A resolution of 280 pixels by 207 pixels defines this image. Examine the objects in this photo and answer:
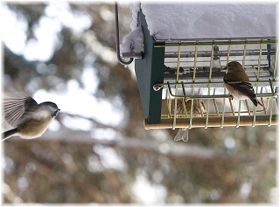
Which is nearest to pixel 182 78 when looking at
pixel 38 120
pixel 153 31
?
pixel 153 31

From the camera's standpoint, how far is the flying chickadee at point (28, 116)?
247 centimetres

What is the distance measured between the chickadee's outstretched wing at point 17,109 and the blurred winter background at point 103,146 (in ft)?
8.78

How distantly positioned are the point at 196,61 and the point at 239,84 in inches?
11.2

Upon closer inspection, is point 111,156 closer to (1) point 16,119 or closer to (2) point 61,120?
(2) point 61,120

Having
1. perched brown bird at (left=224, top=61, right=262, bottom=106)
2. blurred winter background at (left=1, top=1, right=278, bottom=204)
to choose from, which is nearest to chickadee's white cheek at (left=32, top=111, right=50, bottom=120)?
perched brown bird at (left=224, top=61, right=262, bottom=106)

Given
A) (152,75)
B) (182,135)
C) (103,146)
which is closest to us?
(152,75)

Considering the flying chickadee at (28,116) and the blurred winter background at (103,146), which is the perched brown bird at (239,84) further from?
the blurred winter background at (103,146)

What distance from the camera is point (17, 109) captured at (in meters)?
2.48

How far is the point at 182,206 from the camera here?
6051mm

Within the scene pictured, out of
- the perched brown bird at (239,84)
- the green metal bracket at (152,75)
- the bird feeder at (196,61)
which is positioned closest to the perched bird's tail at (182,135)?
the bird feeder at (196,61)

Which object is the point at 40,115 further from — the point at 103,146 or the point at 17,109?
the point at 103,146

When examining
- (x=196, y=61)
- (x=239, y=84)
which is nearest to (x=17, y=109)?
(x=196, y=61)

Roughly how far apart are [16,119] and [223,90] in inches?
49.9

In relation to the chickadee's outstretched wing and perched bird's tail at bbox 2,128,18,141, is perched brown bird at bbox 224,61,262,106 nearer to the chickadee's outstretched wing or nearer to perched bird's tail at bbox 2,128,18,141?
the chickadee's outstretched wing
